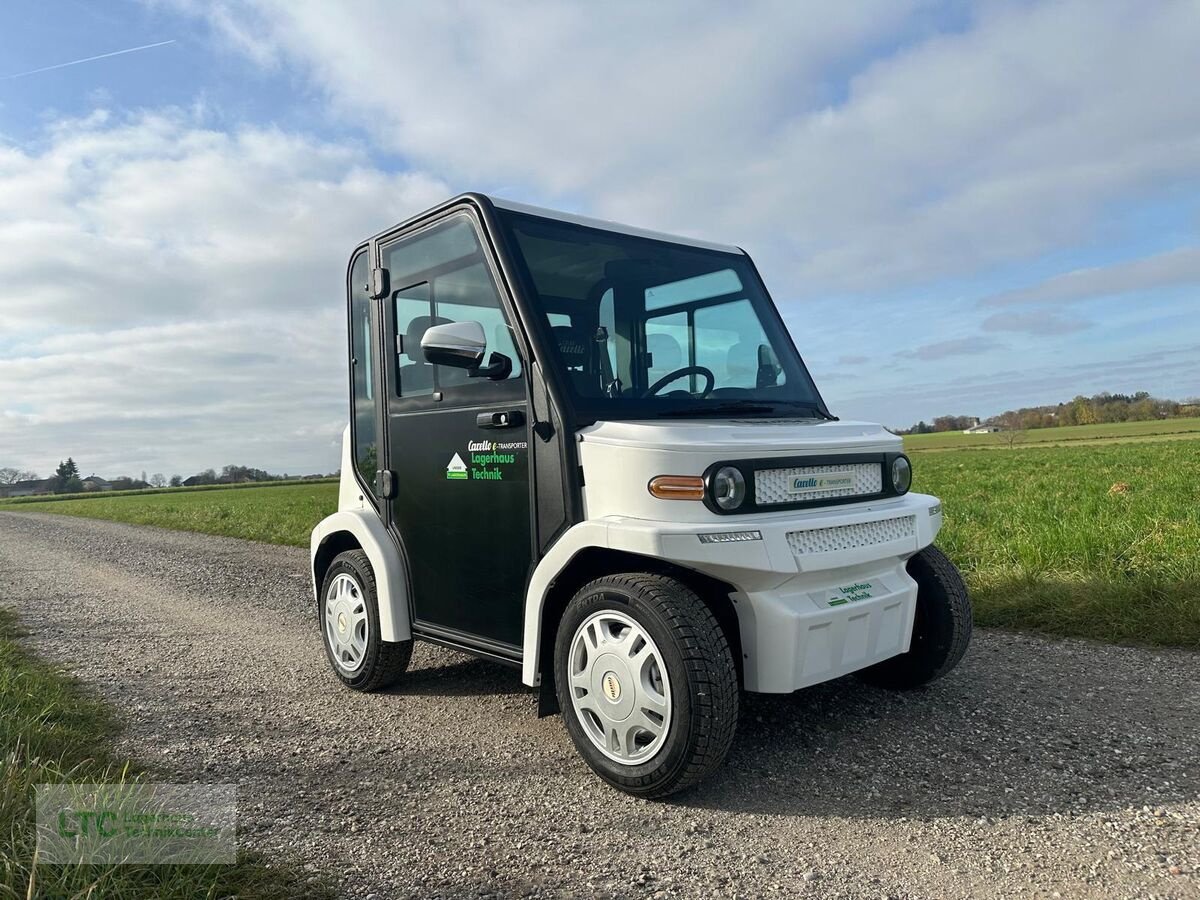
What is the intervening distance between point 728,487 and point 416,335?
A: 6.57ft

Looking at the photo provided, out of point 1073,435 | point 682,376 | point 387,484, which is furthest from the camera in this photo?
point 1073,435

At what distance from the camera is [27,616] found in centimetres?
740

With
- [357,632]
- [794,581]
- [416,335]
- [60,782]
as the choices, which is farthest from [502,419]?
[60,782]

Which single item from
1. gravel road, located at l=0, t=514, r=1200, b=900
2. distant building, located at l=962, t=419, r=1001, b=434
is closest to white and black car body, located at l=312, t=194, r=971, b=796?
gravel road, located at l=0, t=514, r=1200, b=900

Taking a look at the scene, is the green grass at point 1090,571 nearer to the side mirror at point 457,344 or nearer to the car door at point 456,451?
the car door at point 456,451

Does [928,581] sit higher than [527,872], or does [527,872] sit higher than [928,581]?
[928,581]

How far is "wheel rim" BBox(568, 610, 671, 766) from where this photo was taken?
303cm

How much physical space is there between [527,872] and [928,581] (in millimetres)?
2391

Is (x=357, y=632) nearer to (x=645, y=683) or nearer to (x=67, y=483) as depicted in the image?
(x=645, y=683)

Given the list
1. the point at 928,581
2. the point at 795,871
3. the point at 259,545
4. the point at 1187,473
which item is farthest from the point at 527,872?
the point at 1187,473

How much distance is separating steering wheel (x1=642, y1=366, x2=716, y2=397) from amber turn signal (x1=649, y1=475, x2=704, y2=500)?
2.27ft

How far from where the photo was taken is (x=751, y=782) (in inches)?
125

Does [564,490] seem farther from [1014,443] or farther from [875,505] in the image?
[1014,443]

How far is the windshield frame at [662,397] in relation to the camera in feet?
11.3
